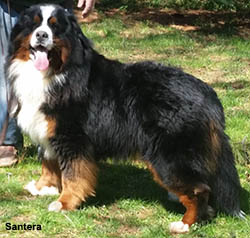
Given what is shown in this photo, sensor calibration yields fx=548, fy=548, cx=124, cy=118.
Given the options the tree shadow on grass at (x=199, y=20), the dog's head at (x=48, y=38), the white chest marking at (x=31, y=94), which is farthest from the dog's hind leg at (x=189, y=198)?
the tree shadow on grass at (x=199, y=20)

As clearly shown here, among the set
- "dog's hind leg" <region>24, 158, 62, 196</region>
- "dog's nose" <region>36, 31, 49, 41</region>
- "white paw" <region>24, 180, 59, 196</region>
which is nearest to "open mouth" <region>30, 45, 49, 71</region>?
"dog's nose" <region>36, 31, 49, 41</region>

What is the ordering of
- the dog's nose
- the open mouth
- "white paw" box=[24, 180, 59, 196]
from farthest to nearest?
1. "white paw" box=[24, 180, 59, 196]
2. the open mouth
3. the dog's nose

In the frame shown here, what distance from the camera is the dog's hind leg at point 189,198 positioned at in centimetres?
427

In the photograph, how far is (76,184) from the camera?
177 inches

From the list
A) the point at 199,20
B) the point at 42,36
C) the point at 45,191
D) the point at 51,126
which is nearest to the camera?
the point at 42,36

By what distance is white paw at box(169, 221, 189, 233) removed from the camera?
4289 millimetres

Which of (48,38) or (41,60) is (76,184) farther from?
(48,38)

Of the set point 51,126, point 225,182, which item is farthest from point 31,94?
point 225,182

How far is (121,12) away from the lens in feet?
44.1

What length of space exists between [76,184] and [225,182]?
1213 millimetres

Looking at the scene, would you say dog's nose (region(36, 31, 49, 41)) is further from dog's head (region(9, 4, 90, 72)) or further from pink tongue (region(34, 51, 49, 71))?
pink tongue (region(34, 51, 49, 71))

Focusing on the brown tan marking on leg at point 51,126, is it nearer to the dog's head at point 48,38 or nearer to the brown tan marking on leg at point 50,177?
the dog's head at point 48,38

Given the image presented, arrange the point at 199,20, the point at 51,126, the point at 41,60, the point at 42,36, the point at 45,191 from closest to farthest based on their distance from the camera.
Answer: the point at 42,36
the point at 41,60
the point at 51,126
the point at 45,191
the point at 199,20

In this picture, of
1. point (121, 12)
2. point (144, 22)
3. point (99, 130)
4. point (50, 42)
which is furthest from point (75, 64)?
point (121, 12)
